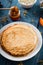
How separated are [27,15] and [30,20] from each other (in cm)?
6

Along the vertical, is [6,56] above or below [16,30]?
below

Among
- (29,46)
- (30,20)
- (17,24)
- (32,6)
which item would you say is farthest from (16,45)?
(32,6)

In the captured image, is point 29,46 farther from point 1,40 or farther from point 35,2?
point 35,2

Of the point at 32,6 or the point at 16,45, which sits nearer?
the point at 16,45

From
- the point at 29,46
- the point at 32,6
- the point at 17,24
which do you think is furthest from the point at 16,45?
the point at 32,6

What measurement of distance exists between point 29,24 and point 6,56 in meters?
0.29

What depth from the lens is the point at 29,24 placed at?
1117mm

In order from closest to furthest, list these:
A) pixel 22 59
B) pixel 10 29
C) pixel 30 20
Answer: pixel 22 59
pixel 10 29
pixel 30 20

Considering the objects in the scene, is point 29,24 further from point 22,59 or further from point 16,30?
point 22,59

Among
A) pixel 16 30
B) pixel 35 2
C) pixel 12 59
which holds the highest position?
pixel 35 2

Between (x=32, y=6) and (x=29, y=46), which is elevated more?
(x=32, y=6)

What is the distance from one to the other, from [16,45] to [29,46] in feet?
0.26

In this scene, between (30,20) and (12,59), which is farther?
(30,20)

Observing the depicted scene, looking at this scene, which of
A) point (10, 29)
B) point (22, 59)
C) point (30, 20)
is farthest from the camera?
point (30, 20)
